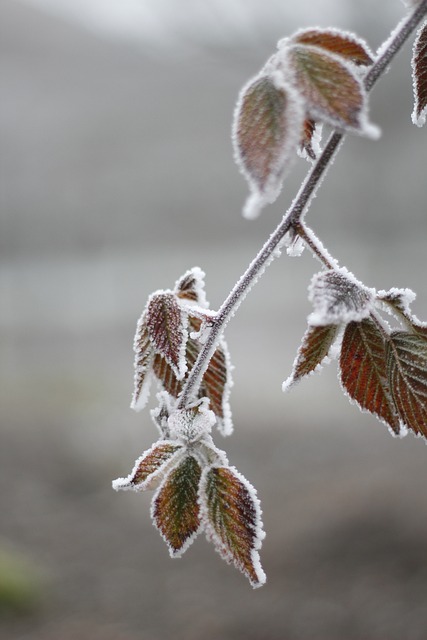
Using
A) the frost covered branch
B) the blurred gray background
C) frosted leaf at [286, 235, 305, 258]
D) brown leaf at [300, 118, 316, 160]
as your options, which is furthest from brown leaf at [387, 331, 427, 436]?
the blurred gray background

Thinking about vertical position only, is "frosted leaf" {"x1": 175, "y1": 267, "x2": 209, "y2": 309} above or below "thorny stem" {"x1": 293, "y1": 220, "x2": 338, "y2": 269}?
above

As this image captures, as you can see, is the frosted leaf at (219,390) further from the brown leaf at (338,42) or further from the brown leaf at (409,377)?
the brown leaf at (338,42)

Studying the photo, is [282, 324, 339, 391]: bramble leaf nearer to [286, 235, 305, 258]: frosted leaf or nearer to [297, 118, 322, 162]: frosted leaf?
[286, 235, 305, 258]: frosted leaf

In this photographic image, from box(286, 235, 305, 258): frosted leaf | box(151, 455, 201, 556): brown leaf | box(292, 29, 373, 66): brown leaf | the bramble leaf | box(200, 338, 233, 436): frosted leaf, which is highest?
box(292, 29, 373, 66): brown leaf

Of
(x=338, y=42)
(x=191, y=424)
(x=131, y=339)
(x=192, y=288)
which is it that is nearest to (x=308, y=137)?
(x=338, y=42)

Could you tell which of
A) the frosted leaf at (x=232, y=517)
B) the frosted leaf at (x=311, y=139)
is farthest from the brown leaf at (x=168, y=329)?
the frosted leaf at (x=311, y=139)

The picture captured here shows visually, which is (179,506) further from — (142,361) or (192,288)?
(192,288)

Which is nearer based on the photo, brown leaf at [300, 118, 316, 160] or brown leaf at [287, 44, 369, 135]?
brown leaf at [287, 44, 369, 135]
